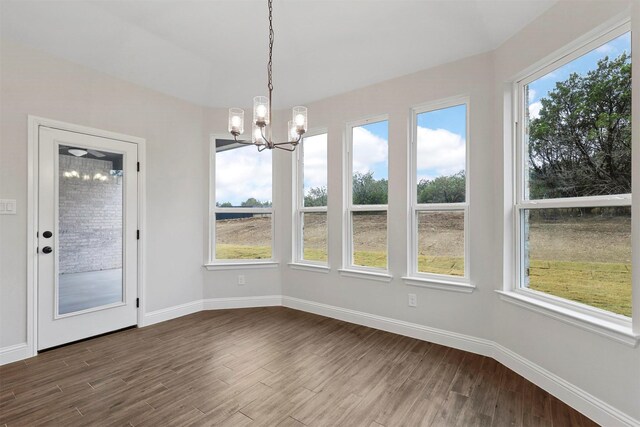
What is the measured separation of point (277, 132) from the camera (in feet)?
13.9

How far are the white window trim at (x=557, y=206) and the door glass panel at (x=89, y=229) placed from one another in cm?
394

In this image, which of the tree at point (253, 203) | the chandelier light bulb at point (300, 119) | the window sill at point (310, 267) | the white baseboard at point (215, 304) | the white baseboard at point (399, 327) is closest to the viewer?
the chandelier light bulb at point (300, 119)

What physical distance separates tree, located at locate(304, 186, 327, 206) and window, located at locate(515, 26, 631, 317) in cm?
217

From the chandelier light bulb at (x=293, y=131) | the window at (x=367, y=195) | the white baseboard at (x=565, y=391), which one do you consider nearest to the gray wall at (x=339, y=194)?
the white baseboard at (x=565, y=391)

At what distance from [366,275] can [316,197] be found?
1.24 metres

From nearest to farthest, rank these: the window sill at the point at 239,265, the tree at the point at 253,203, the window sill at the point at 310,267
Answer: the window sill at the point at 310,267, the window sill at the point at 239,265, the tree at the point at 253,203

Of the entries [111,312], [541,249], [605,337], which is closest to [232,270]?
[111,312]

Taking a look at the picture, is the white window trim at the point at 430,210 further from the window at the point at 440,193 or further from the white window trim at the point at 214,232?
the white window trim at the point at 214,232

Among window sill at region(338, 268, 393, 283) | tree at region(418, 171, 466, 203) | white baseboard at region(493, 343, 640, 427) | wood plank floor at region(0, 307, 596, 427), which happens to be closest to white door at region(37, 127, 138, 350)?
wood plank floor at region(0, 307, 596, 427)

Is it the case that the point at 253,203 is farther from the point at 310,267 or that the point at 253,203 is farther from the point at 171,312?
the point at 171,312

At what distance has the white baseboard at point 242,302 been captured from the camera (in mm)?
4074

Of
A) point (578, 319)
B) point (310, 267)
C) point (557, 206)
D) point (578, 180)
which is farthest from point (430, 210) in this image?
point (310, 267)

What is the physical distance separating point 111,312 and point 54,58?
2.60 meters

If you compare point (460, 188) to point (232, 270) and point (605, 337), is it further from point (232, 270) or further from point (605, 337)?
point (232, 270)
